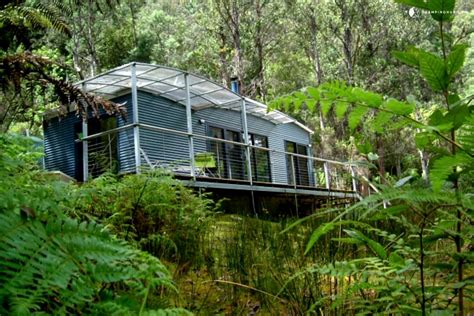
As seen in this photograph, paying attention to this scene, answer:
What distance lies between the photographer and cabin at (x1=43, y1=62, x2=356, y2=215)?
1089 cm

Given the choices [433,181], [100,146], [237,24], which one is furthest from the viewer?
[237,24]

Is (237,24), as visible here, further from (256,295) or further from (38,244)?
(38,244)

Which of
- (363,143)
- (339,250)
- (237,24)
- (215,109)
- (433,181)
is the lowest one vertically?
(339,250)

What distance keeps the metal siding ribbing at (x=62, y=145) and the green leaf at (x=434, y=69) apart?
13.6 meters

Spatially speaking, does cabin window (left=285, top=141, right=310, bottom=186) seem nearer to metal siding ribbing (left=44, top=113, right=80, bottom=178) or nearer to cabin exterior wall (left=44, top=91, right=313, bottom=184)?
cabin exterior wall (left=44, top=91, right=313, bottom=184)

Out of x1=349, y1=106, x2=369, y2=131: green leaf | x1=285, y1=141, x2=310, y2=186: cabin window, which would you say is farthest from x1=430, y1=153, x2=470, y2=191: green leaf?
x1=285, y1=141, x2=310, y2=186: cabin window

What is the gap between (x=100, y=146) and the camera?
1270cm

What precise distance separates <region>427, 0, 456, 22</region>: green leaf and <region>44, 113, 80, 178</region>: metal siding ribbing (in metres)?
13.6

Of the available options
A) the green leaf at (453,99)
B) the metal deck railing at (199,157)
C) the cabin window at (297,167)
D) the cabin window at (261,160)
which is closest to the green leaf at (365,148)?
the green leaf at (453,99)

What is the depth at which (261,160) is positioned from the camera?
15828 millimetres

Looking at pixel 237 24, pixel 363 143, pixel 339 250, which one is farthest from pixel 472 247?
pixel 237 24

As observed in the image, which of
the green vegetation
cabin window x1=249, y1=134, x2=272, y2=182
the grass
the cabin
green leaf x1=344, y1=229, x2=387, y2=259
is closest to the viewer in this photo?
the green vegetation

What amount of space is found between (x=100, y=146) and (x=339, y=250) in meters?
10.9

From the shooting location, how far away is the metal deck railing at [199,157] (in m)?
10.6
